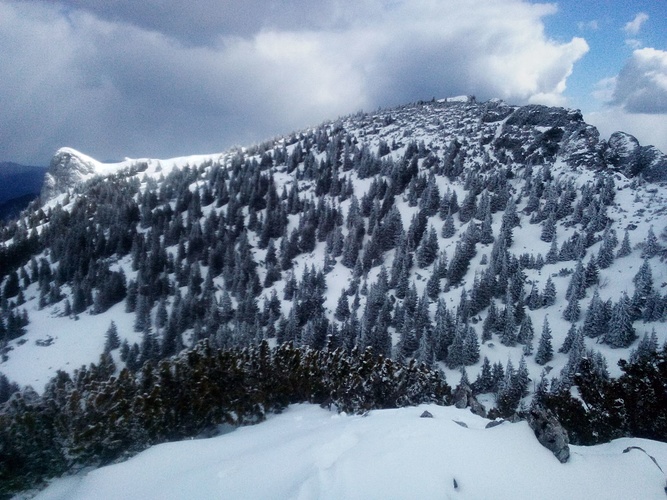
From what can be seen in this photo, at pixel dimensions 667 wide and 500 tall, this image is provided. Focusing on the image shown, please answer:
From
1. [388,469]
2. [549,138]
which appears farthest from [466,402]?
[549,138]

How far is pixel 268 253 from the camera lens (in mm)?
75500

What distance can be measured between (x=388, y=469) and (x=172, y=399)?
1020 cm

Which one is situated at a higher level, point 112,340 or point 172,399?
point 172,399

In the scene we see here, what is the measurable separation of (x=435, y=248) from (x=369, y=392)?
162 ft

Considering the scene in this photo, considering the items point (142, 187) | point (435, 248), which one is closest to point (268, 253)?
point (435, 248)

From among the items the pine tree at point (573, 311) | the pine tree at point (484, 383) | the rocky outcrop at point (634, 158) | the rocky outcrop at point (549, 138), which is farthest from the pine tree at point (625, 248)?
the pine tree at point (484, 383)

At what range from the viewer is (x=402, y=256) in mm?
63938

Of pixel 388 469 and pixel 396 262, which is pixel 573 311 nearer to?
pixel 396 262

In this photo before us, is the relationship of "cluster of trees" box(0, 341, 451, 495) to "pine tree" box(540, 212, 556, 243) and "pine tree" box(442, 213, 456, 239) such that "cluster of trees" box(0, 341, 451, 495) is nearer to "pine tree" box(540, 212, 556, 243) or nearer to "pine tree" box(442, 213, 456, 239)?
"pine tree" box(540, 212, 556, 243)

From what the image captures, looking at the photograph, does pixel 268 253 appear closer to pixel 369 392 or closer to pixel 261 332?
pixel 261 332

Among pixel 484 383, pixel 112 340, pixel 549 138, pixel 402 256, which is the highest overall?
pixel 549 138

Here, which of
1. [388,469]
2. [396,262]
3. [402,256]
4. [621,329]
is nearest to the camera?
[388,469]

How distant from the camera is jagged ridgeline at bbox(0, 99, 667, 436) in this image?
4566 cm

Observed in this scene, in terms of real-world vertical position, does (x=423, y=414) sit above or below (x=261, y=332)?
above
